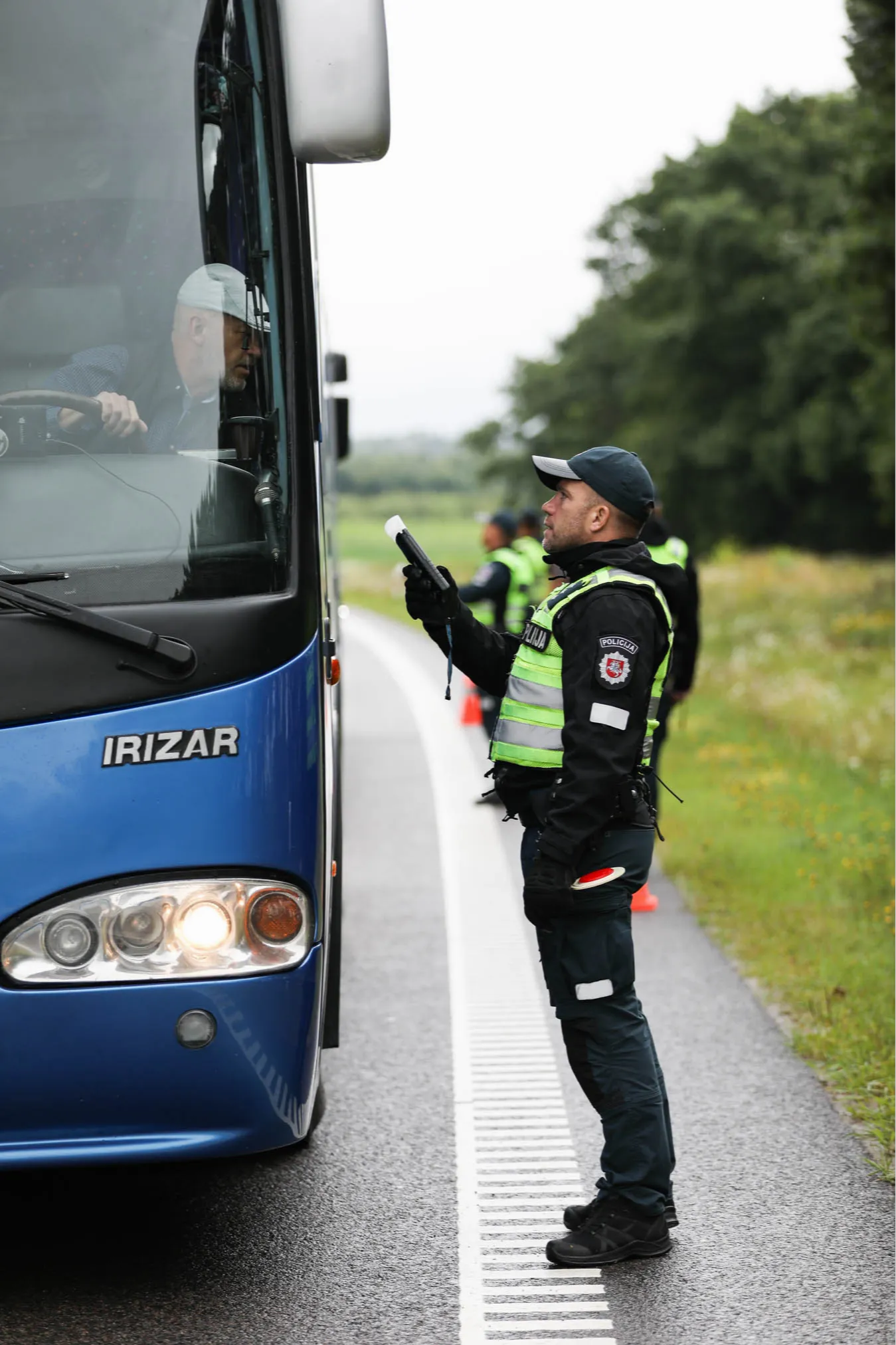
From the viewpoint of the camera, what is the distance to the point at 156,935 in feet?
11.4

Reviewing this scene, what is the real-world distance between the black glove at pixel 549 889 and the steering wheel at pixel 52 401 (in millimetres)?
1444

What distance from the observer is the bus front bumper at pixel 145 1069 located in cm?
344

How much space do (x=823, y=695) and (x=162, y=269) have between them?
12.0 metres

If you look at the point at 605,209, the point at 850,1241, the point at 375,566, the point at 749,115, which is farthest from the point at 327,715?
the point at 605,209

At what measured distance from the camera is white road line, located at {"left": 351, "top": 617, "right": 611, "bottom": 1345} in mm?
4062

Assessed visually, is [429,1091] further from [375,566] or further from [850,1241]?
[375,566]

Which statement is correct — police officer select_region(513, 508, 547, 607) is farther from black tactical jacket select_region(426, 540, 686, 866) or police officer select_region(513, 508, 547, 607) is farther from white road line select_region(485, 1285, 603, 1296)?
white road line select_region(485, 1285, 603, 1296)

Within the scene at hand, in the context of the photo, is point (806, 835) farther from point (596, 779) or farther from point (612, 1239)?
point (596, 779)

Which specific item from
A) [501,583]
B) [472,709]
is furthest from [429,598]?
[472,709]

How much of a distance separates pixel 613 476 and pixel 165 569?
120 cm

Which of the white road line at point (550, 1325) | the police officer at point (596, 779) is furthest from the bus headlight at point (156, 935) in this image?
the white road line at point (550, 1325)

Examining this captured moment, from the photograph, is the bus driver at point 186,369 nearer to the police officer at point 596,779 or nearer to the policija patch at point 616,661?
the police officer at point 596,779

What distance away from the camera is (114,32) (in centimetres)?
386

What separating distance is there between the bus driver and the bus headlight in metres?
0.99
